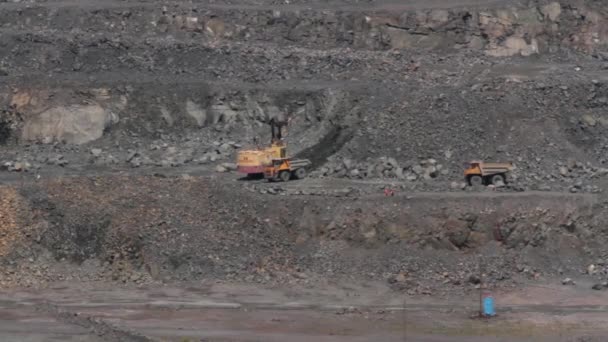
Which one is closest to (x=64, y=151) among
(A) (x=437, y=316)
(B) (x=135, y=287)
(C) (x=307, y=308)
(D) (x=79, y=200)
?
(D) (x=79, y=200)

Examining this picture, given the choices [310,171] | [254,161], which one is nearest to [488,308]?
[310,171]

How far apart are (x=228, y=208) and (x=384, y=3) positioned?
16.2 meters

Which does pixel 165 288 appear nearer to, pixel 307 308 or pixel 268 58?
pixel 307 308

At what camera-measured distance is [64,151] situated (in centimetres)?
5009

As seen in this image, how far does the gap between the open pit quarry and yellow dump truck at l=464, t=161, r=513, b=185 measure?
1.96 feet

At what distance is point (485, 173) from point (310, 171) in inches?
238

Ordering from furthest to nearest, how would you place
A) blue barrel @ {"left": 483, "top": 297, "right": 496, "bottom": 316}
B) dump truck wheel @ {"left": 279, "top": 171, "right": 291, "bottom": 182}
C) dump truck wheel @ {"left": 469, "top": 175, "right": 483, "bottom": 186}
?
1. dump truck wheel @ {"left": 279, "top": 171, "right": 291, "bottom": 182}
2. dump truck wheel @ {"left": 469, "top": 175, "right": 483, "bottom": 186}
3. blue barrel @ {"left": 483, "top": 297, "right": 496, "bottom": 316}

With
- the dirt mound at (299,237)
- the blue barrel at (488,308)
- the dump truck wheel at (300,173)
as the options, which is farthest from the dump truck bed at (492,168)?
the blue barrel at (488,308)

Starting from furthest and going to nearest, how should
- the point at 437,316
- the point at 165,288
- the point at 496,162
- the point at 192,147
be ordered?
the point at 192,147 < the point at 496,162 < the point at 165,288 < the point at 437,316

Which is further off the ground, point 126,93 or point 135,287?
point 126,93

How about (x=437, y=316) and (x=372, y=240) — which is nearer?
(x=437, y=316)

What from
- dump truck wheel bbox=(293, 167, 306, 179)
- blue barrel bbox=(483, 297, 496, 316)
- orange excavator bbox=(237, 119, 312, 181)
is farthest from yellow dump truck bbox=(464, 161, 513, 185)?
blue barrel bbox=(483, 297, 496, 316)

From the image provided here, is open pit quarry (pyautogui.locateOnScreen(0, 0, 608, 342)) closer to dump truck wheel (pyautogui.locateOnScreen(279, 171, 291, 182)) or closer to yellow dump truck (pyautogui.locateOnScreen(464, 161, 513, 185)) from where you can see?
yellow dump truck (pyautogui.locateOnScreen(464, 161, 513, 185))

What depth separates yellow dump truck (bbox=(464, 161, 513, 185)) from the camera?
45344mm
